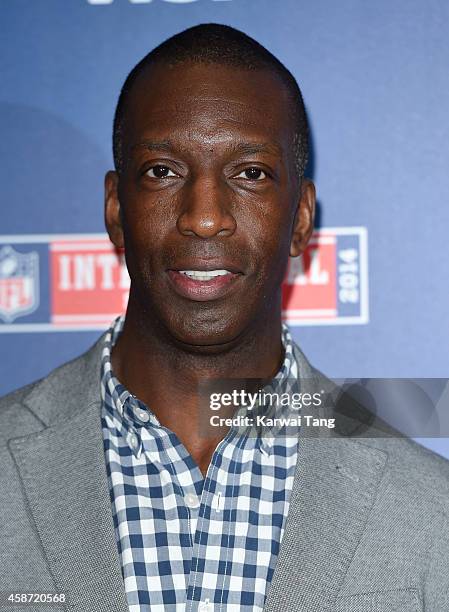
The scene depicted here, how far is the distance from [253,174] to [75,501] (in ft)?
2.85

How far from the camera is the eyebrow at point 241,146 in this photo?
2.03m

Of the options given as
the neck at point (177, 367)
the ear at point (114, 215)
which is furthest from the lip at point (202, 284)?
the ear at point (114, 215)

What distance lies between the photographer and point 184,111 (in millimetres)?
2051

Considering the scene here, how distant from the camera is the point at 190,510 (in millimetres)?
Answer: 1948

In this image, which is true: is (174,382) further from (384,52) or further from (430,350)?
(384,52)

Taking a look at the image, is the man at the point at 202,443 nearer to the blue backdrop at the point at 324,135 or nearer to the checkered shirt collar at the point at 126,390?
the checkered shirt collar at the point at 126,390

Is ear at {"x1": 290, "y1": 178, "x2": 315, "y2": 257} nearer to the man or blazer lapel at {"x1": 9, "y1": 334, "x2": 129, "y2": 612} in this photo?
the man

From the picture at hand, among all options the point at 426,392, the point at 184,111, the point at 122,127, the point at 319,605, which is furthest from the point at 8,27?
the point at 319,605

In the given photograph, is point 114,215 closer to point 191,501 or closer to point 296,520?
point 191,501

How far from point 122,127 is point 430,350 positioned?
3.73 ft

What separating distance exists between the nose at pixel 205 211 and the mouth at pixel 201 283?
9 cm

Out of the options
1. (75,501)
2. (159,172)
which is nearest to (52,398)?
(75,501)

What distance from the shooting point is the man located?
1898mm

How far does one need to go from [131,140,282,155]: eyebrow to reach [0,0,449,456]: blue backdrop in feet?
1.87
